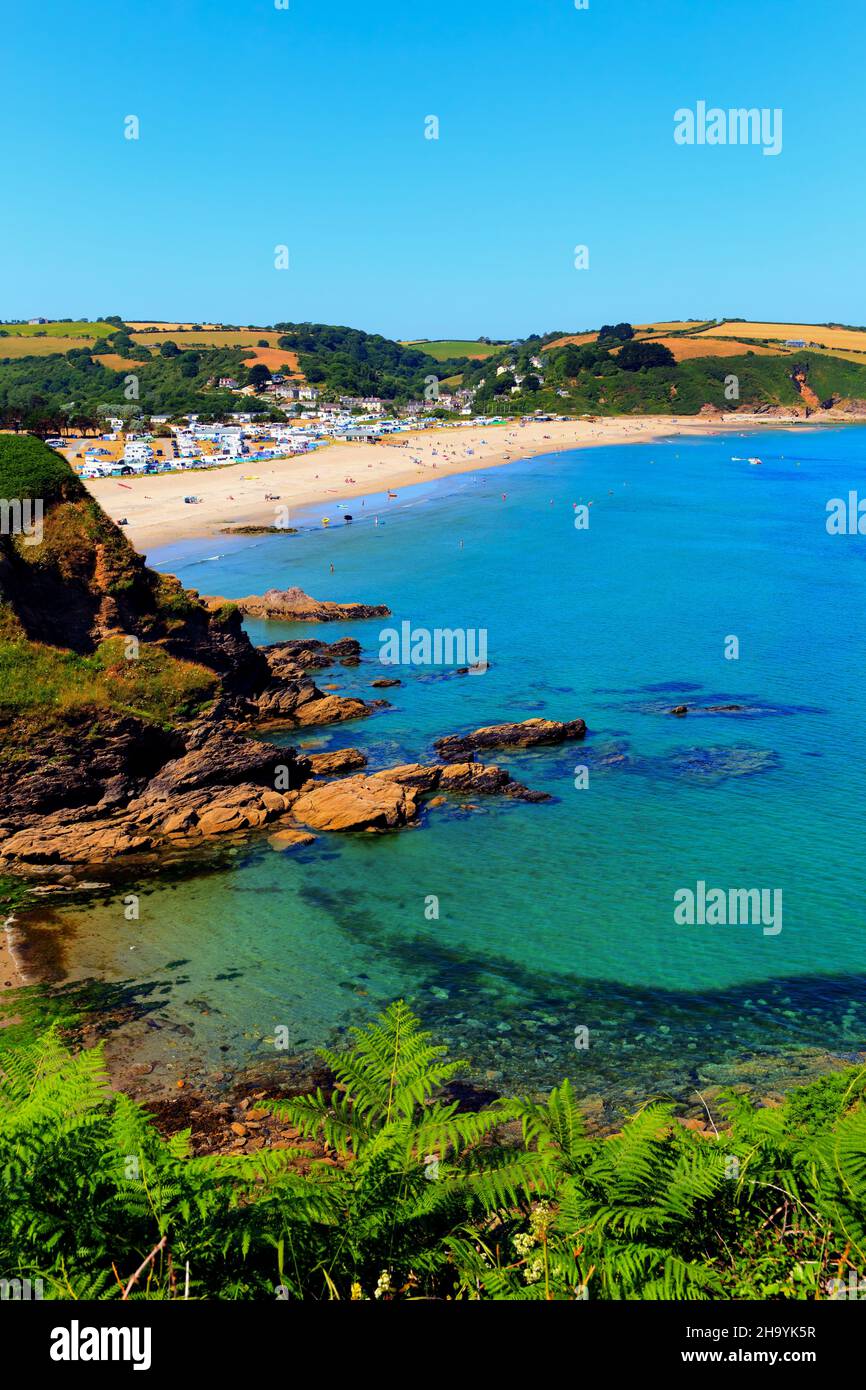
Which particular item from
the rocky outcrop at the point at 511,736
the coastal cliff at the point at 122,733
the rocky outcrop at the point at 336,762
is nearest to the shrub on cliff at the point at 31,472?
the coastal cliff at the point at 122,733

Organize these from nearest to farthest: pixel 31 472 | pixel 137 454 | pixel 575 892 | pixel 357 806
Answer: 1. pixel 575 892
2. pixel 357 806
3. pixel 31 472
4. pixel 137 454

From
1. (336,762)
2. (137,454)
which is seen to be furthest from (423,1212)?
(137,454)

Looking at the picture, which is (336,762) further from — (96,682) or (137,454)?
(137,454)

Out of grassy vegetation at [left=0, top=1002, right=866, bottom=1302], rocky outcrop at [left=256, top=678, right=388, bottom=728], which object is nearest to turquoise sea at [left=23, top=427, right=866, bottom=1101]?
rocky outcrop at [left=256, top=678, right=388, bottom=728]

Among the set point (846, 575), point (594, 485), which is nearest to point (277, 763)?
point (846, 575)

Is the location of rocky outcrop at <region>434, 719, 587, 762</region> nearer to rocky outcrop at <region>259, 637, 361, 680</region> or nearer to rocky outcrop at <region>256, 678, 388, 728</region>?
rocky outcrop at <region>256, 678, 388, 728</region>
